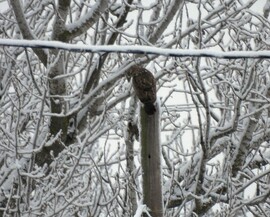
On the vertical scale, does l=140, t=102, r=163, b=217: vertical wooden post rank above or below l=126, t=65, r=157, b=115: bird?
below

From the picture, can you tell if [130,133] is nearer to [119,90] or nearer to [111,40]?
[111,40]

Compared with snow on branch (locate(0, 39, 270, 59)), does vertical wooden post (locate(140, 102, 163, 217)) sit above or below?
below

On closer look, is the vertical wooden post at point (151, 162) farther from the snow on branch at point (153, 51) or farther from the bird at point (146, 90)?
the snow on branch at point (153, 51)

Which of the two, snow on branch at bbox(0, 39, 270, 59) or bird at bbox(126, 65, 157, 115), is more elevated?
snow on branch at bbox(0, 39, 270, 59)

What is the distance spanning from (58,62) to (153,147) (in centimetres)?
380

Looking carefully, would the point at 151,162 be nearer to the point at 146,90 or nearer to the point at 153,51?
the point at 146,90

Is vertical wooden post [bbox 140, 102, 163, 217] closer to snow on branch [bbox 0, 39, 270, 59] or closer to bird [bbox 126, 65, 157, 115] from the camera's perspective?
bird [bbox 126, 65, 157, 115]

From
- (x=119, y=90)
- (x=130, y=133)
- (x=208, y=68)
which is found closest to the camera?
(x=130, y=133)

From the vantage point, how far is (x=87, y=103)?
553cm

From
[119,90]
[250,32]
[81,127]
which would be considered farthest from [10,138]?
[250,32]

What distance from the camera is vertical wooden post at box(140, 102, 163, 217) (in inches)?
61.7

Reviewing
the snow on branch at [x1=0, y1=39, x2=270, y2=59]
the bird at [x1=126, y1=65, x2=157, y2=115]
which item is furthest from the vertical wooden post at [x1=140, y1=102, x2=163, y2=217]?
the snow on branch at [x1=0, y1=39, x2=270, y2=59]

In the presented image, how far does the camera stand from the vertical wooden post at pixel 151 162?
1.57 metres

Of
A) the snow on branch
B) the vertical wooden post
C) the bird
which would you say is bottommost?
the vertical wooden post
